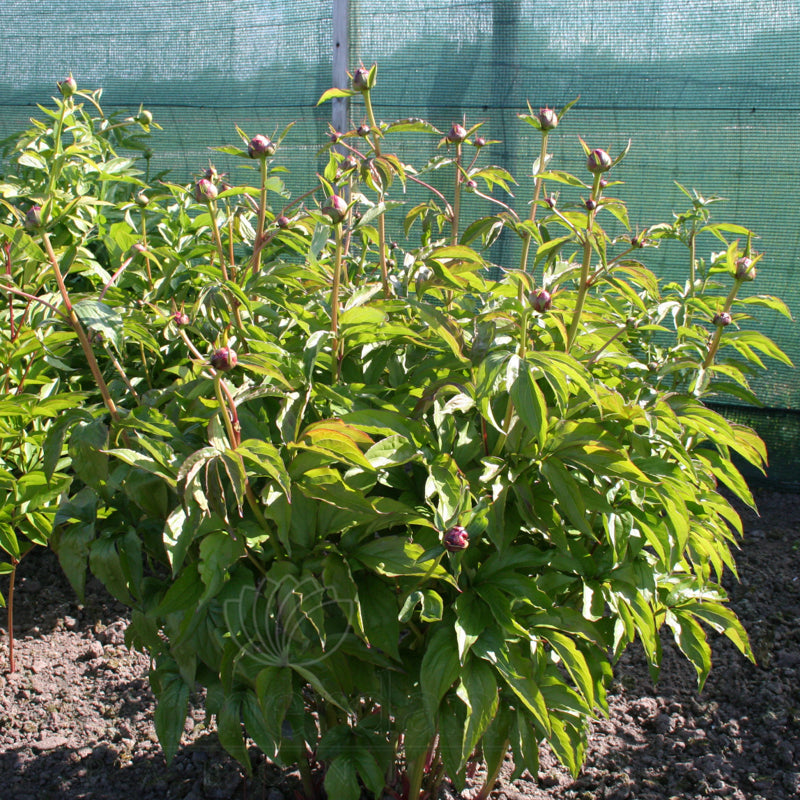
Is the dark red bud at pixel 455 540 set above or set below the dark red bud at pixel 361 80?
below

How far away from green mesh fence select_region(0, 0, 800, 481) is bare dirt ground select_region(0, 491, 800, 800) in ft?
5.68

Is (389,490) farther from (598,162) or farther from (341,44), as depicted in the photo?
(341,44)

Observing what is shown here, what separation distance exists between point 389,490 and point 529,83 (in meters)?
3.05

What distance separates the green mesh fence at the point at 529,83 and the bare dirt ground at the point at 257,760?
5.68 ft

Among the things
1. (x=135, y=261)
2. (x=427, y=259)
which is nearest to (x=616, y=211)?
(x=427, y=259)

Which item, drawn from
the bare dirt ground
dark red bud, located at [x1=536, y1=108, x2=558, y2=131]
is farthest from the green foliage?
the bare dirt ground

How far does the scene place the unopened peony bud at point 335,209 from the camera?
3.93 feet

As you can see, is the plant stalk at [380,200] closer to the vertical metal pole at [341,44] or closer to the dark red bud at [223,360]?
the dark red bud at [223,360]

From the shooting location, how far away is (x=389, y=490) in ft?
4.60

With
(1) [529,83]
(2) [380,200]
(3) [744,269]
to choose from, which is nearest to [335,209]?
(2) [380,200]

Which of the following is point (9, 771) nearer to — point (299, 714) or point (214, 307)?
point (299, 714)

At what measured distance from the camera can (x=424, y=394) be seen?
4.23 feet

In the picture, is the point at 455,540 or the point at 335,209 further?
the point at 335,209

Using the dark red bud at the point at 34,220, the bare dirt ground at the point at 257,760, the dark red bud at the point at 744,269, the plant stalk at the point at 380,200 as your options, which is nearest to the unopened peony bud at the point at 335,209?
the plant stalk at the point at 380,200
